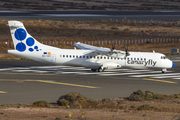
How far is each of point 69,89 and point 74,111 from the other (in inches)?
439

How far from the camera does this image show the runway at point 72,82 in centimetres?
3378

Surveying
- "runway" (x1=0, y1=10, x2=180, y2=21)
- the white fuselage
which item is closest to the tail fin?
the white fuselage

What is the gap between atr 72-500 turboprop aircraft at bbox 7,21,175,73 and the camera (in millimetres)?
48250

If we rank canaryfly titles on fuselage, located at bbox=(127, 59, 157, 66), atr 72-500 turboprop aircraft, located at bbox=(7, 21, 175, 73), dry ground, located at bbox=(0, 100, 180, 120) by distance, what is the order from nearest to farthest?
1. dry ground, located at bbox=(0, 100, 180, 120)
2. atr 72-500 turboprop aircraft, located at bbox=(7, 21, 175, 73)
3. canaryfly titles on fuselage, located at bbox=(127, 59, 157, 66)

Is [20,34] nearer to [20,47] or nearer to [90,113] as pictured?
[20,47]

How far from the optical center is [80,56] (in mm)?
48750

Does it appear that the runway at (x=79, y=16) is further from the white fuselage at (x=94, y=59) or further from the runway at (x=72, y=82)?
the white fuselage at (x=94, y=59)

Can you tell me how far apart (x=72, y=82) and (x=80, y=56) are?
8.18 m

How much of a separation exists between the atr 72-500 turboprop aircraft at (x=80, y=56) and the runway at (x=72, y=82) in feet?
4.33

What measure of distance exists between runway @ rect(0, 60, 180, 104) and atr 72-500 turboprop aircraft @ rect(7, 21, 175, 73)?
1320 millimetres

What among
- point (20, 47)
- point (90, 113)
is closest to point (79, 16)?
point (20, 47)

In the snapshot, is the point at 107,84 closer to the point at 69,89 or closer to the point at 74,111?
the point at 69,89

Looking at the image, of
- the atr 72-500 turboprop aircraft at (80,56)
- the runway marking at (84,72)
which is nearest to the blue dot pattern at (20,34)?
the atr 72-500 turboprop aircraft at (80,56)

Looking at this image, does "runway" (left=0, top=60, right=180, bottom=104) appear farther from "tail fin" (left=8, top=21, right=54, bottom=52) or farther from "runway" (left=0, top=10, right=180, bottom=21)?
"runway" (left=0, top=10, right=180, bottom=21)
